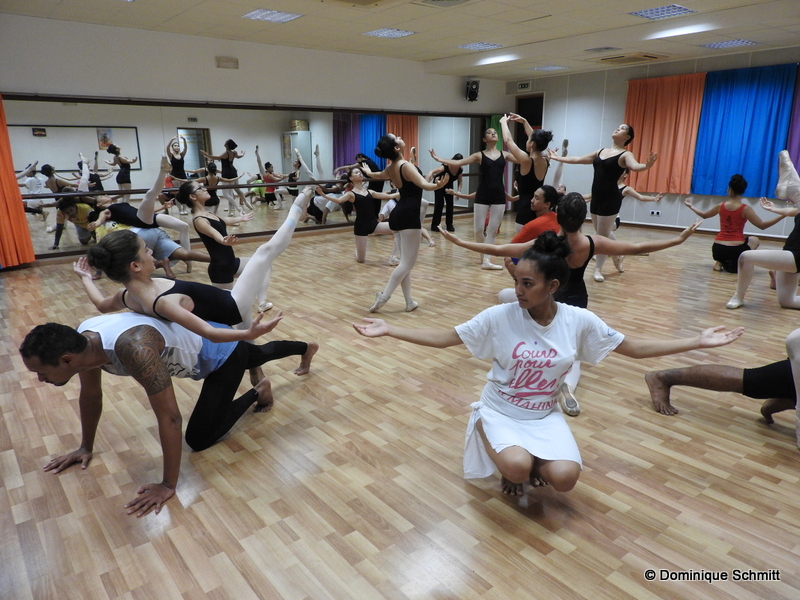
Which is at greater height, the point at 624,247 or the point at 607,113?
the point at 607,113

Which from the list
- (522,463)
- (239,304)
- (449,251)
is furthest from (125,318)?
(449,251)

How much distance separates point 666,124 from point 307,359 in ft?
28.4

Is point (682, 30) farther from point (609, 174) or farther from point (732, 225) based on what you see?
point (609, 174)

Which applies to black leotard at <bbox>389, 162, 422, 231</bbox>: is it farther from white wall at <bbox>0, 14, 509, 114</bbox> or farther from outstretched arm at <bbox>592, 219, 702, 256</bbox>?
white wall at <bbox>0, 14, 509, 114</bbox>

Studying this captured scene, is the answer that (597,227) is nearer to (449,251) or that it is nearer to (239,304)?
(449,251)

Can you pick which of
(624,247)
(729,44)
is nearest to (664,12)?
(729,44)

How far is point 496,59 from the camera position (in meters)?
9.07

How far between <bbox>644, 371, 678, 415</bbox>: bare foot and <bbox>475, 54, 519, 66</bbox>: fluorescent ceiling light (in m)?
7.36

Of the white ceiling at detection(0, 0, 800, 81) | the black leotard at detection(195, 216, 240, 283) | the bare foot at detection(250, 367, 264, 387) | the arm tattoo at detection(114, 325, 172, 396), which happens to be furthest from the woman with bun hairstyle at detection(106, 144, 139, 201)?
the arm tattoo at detection(114, 325, 172, 396)

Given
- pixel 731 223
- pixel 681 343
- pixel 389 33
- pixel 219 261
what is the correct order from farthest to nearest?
pixel 389 33, pixel 731 223, pixel 219 261, pixel 681 343

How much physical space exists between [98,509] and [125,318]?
76 cm

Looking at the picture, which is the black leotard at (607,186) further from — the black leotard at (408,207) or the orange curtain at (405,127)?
the orange curtain at (405,127)

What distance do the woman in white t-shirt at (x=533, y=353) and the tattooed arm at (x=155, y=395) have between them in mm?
774

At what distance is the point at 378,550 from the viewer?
1865 mm
